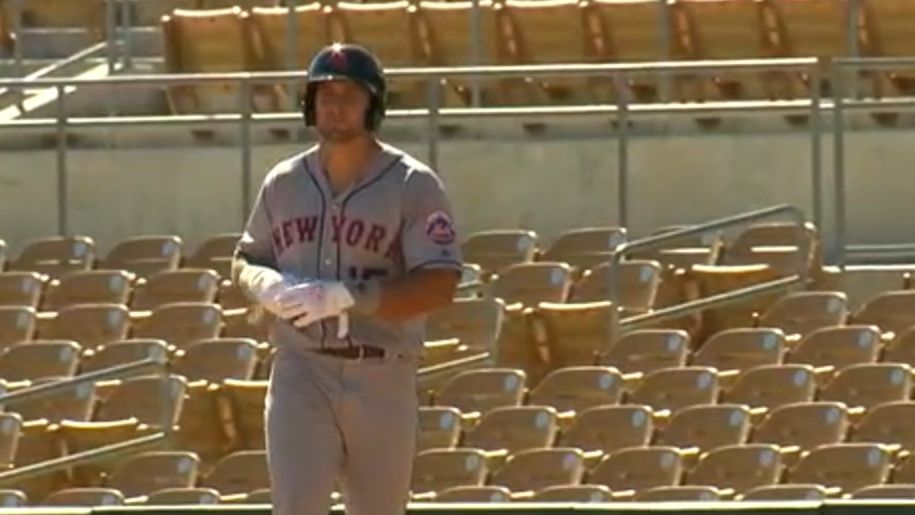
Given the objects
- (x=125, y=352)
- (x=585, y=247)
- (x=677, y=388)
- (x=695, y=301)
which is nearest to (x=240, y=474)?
(x=125, y=352)

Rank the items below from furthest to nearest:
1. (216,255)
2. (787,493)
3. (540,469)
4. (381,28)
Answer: (381,28) → (216,255) → (540,469) → (787,493)

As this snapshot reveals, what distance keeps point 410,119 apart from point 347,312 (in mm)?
8795

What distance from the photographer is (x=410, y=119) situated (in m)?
16.2

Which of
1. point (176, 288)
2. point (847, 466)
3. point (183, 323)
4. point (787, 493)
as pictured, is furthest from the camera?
point (176, 288)

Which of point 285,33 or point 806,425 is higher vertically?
point 285,33

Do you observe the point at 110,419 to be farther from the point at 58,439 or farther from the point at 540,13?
the point at 540,13

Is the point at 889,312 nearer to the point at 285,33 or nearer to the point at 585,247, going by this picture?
the point at 585,247

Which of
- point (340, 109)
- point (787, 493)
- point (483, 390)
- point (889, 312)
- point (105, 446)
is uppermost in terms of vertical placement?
point (340, 109)

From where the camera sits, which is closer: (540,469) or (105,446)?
(540,469)

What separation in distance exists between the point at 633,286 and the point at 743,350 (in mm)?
967

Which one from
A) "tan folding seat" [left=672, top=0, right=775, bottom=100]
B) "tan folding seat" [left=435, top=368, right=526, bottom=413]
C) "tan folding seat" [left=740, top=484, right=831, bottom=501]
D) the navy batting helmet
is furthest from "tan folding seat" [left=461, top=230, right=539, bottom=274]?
the navy batting helmet

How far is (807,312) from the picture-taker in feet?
46.4

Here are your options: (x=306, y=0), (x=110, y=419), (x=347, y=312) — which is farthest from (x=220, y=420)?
(x=347, y=312)

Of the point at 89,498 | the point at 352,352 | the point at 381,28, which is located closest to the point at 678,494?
the point at 89,498
